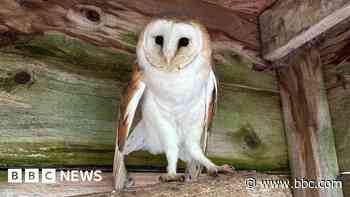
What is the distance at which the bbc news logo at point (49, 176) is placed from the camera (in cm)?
107

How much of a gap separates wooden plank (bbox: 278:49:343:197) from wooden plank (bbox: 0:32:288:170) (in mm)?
70

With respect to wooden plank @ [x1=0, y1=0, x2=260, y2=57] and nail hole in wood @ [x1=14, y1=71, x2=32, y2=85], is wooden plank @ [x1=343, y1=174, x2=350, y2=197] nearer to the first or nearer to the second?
wooden plank @ [x1=0, y1=0, x2=260, y2=57]

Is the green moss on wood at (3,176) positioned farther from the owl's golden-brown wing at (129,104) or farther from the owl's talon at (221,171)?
the owl's talon at (221,171)

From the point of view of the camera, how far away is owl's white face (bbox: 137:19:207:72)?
108 centimetres

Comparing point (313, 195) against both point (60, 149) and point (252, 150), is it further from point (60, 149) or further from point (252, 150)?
point (60, 149)

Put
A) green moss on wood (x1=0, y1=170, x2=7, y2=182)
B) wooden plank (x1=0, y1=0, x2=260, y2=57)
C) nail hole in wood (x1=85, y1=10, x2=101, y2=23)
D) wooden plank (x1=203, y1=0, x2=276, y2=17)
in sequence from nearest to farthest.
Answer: green moss on wood (x1=0, y1=170, x2=7, y2=182), wooden plank (x1=0, y1=0, x2=260, y2=57), nail hole in wood (x1=85, y1=10, x2=101, y2=23), wooden plank (x1=203, y1=0, x2=276, y2=17)

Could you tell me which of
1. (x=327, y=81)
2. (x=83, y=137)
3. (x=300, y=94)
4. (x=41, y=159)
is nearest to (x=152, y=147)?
(x=83, y=137)

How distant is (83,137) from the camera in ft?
3.92

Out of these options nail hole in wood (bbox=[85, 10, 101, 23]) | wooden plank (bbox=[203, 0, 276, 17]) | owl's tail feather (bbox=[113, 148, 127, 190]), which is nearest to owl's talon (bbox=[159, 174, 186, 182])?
owl's tail feather (bbox=[113, 148, 127, 190])

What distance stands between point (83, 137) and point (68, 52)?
24cm

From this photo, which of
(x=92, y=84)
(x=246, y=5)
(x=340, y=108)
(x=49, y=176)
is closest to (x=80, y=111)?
(x=92, y=84)

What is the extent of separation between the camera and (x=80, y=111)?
3.98ft

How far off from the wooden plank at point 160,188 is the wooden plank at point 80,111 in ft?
0.17

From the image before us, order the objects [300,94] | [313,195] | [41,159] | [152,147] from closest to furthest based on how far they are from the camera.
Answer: [41,159] → [152,147] → [313,195] → [300,94]
